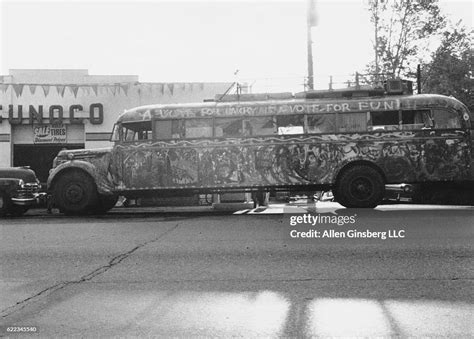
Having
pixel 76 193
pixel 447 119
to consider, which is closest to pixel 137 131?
pixel 76 193

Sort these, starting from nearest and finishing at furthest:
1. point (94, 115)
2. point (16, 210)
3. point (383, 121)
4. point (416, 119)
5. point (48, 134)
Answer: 1. point (416, 119)
2. point (383, 121)
3. point (16, 210)
4. point (94, 115)
5. point (48, 134)

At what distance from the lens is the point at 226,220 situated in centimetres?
1145

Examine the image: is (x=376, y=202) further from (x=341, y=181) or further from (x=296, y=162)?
(x=296, y=162)

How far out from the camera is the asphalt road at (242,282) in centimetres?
448

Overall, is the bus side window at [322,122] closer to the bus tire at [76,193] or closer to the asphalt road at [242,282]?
the asphalt road at [242,282]

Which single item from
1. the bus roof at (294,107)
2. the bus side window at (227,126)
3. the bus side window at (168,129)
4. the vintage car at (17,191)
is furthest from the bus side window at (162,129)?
the vintage car at (17,191)

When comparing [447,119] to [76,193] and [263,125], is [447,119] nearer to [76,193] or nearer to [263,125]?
[263,125]

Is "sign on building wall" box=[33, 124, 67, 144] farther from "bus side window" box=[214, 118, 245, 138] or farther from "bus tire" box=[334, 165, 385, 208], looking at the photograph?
"bus tire" box=[334, 165, 385, 208]

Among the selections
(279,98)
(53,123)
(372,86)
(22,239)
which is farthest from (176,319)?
(53,123)

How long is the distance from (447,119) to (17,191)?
A: 11.1 m

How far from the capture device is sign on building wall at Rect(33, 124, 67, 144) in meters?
23.8

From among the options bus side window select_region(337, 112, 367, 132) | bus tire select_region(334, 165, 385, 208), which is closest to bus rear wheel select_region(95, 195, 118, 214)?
bus tire select_region(334, 165, 385, 208)

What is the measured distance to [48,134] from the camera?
23797 mm

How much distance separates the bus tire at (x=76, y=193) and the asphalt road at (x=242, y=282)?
3.52 meters
